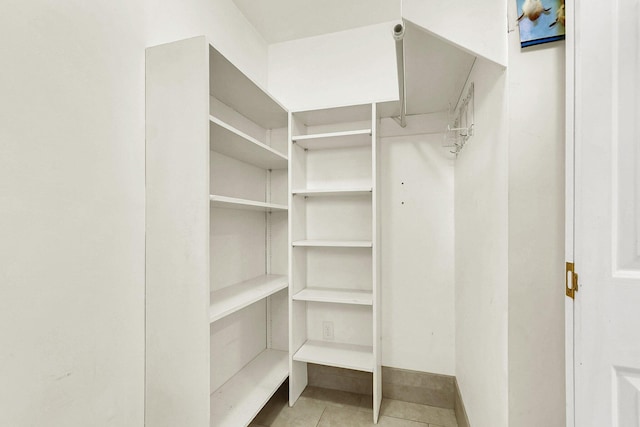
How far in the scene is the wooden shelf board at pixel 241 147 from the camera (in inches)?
56.5

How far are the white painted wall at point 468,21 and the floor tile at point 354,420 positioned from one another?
209cm

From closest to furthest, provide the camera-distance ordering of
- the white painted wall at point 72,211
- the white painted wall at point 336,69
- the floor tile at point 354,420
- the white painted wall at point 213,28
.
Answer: the white painted wall at point 72,211 → the white painted wall at point 213,28 → the floor tile at point 354,420 → the white painted wall at point 336,69

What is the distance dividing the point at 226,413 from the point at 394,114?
2177mm

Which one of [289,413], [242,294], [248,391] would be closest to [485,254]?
[242,294]

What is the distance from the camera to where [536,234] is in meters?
0.98

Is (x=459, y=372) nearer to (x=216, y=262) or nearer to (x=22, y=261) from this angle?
(x=216, y=262)

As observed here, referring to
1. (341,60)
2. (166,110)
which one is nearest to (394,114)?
(341,60)

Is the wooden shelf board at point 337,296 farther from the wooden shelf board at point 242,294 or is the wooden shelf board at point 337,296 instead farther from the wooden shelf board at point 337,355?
the wooden shelf board at point 337,355

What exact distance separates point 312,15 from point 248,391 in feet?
8.49

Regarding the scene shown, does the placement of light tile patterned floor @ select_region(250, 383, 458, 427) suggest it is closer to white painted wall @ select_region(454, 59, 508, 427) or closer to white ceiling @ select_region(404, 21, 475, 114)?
white painted wall @ select_region(454, 59, 508, 427)

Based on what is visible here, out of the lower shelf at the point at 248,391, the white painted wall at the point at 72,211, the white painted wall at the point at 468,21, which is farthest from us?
the lower shelf at the point at 248,391

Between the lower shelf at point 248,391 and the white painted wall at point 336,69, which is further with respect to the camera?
the white painted wall at point 336,69

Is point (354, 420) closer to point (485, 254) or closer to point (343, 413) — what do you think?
point (343, 413)

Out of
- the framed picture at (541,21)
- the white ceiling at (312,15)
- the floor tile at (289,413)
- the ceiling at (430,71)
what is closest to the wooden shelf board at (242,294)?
the floor tile at (289,413)
